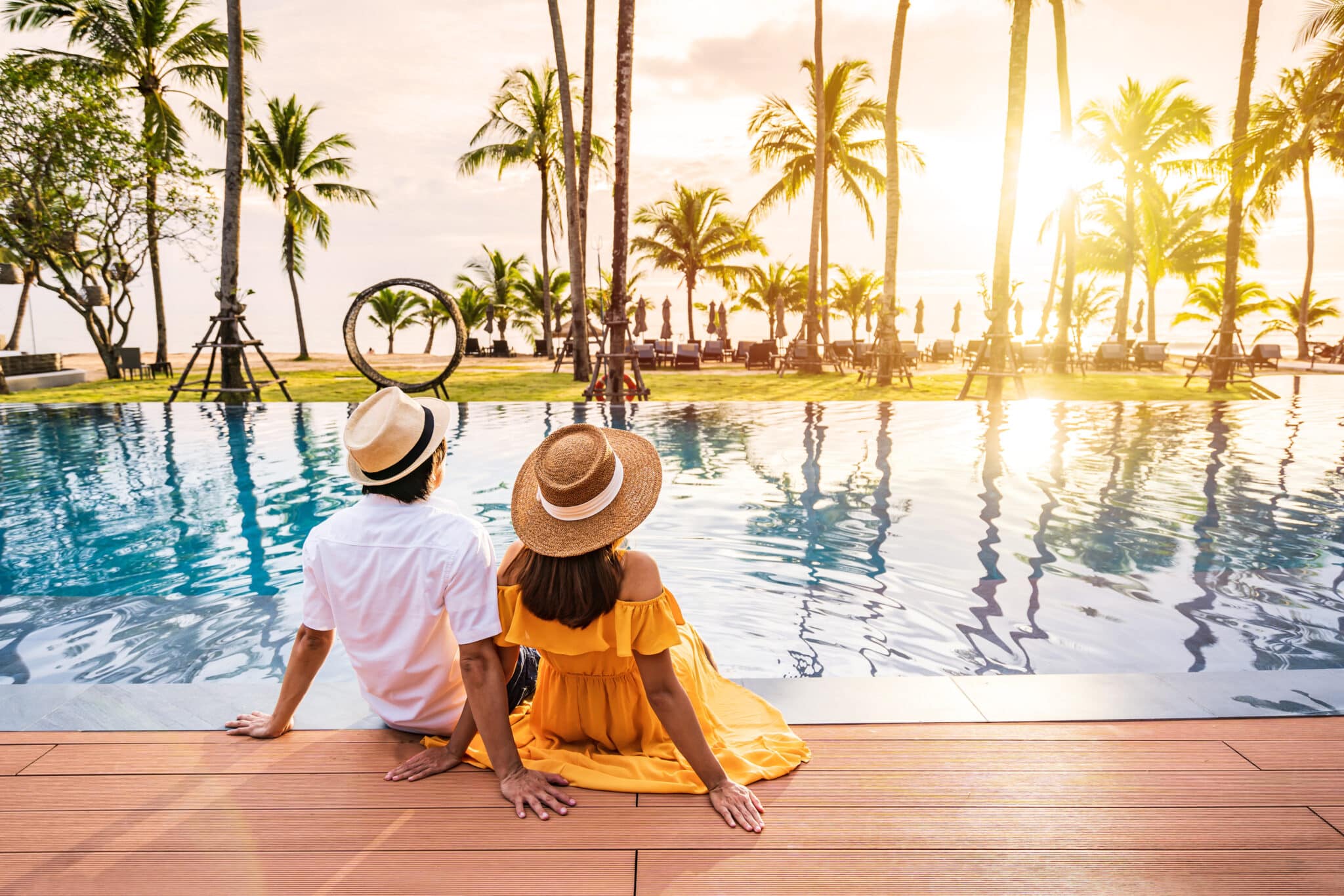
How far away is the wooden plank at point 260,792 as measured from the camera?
84.7 inches

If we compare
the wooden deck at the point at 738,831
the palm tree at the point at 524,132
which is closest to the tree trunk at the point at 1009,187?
the wooden deck at the point at 738,831

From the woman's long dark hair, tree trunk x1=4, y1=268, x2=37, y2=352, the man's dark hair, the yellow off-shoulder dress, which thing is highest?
tree trunk x1=4, y1=268, x2=37, y2=352

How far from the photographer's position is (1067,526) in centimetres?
659

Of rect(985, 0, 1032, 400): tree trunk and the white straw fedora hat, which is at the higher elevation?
rect(985, 0, 1032, 400): tree trunk

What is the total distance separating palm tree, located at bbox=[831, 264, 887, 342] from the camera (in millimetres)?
39125

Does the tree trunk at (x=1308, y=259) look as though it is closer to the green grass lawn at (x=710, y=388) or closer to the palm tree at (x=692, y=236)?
the green grass lawn at (x=710, y=388)

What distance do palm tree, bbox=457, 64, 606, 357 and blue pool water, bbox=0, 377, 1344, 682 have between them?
1894 cm

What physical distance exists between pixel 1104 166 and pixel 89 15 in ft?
99.9

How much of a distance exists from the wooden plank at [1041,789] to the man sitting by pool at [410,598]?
539 millimetres

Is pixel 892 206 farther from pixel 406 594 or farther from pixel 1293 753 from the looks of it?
pixel 406 594

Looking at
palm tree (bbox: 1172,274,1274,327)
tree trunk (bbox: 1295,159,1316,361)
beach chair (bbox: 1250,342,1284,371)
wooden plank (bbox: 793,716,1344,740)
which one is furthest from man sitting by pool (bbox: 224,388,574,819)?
palm tree (bbox: 1172,274,1274,327)

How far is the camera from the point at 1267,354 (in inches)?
949

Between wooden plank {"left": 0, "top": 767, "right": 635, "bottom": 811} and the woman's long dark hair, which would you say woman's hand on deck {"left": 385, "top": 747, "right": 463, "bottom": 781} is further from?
the woman's long dark hair

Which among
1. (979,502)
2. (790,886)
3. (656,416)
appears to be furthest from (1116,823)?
(656,416)
